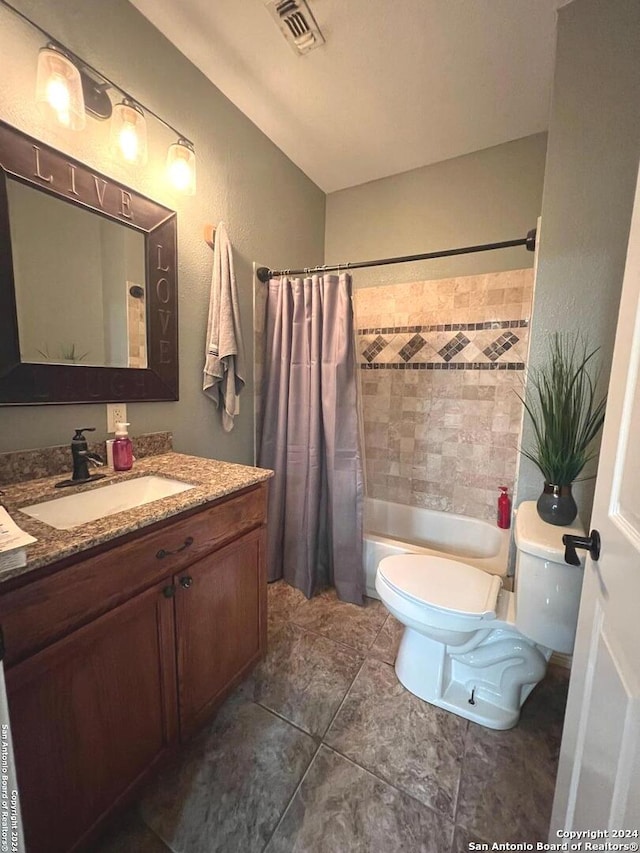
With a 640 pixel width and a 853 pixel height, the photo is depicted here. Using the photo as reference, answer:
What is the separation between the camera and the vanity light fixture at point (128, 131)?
46.6 inches

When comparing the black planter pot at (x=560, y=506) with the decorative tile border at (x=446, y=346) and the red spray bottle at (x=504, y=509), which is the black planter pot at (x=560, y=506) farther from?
the decorative tile border at (x=446, y=346)

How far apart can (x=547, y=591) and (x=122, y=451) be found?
150 cm

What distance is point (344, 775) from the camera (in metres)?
1.04

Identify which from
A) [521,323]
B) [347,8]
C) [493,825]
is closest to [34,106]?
[347,8]

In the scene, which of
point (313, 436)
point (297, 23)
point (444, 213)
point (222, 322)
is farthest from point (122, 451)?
point (444, 213)

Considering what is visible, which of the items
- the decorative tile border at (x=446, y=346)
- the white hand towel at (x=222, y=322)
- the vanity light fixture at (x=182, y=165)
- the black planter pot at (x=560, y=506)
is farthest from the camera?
the decorative tile border at (x=446, y=346)

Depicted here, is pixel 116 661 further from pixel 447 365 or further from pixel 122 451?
pixel 447 365

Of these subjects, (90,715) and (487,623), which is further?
(487,623)

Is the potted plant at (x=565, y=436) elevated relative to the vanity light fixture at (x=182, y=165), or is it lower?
lower

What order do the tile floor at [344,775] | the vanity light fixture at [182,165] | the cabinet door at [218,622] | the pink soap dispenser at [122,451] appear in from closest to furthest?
the tile floor at [344,775] < the cabinet door at [218,622] < the pink soap dispenser at [122,451] < the vanity light fixture at [182,165]

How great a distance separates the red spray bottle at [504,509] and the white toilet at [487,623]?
0.75m

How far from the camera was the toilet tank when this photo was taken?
996 millimetres

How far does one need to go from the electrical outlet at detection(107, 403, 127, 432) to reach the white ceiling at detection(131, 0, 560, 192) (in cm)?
149

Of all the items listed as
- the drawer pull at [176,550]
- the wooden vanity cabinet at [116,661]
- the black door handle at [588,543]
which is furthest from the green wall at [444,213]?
the drawer pull at [176,550]
